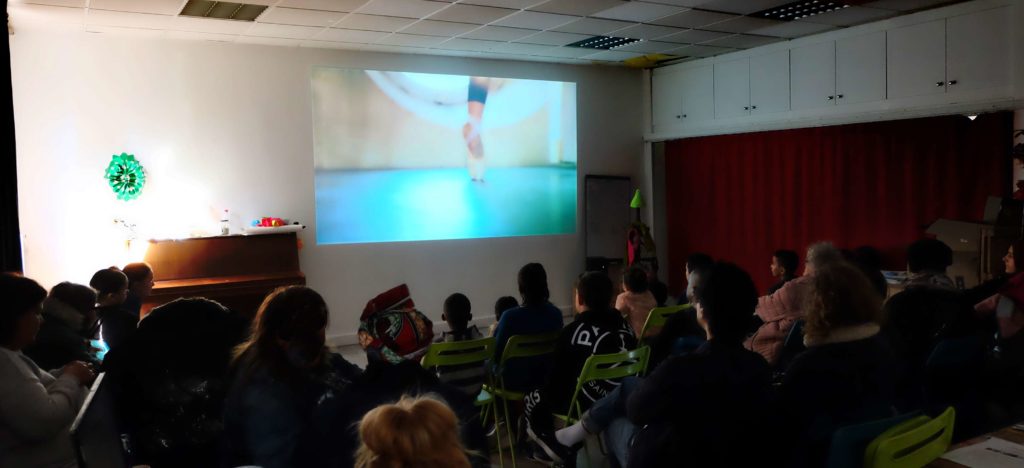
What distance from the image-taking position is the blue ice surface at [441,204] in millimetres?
6922

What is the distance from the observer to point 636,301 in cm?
437

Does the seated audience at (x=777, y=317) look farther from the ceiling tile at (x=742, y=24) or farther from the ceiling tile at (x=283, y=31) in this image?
the ceiling tile at (x=283, y=31)

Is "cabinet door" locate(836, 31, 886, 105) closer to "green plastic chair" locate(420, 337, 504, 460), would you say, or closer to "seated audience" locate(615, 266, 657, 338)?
"seated audience" locate(615, 266, 657, 338)

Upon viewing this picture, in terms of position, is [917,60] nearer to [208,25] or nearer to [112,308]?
[208,25]

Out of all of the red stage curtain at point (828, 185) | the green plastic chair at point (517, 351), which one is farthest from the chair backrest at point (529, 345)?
the red stage curtain at point (828, 185)

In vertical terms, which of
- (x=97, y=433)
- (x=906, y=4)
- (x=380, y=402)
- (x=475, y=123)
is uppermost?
(x=906, y=4)

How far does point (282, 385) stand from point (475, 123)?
5630mm

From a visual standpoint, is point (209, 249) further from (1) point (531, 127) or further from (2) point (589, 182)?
(2) point (589, 182)

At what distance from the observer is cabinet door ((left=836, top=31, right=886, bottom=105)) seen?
5.88 meters

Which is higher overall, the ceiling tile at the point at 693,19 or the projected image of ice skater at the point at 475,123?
the ceiling tile at the point at 693,19

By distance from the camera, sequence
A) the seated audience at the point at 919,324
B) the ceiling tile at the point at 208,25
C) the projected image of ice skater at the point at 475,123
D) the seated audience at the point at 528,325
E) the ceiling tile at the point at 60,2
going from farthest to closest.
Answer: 1. the projected image of ice skater at the point at 475,123
2. the ceiling tile at the point at 208,25
3. the ceiling tile at the point at 60,2
4. the seated audience at the point at 528,325
5. the seated audience at the point at 919,324

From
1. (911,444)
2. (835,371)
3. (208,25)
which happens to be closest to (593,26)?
(208,25)

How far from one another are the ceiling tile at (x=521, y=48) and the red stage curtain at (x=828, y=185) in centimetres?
210

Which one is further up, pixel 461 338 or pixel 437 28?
pixel 437 28
